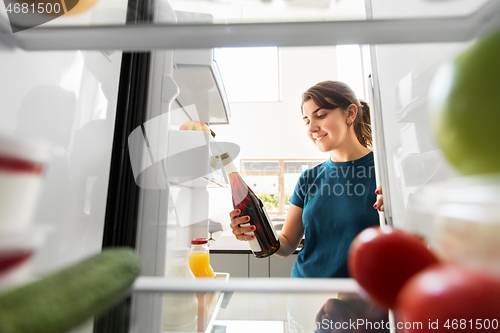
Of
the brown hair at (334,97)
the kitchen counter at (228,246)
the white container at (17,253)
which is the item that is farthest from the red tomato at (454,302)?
the kitchen counter at (228,246)

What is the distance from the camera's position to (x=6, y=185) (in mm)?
111

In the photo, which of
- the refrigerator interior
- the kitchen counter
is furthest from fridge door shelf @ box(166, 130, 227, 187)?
the kitchen counter

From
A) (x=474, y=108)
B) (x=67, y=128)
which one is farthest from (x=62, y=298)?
(x=67, y=128)

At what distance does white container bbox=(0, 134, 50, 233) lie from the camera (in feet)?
0.34

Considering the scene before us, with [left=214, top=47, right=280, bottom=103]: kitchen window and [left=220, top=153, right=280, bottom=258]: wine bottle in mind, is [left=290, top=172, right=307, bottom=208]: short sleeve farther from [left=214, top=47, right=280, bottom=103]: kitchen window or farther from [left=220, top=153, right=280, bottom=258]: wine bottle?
[left=214, top=47, right=280, bottom=103]: kitchen window

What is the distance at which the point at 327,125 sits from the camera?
89 cm

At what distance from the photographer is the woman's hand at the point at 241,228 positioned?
2.05 feet

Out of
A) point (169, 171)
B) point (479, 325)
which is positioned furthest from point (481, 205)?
point (169, 171)

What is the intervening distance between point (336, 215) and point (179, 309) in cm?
51

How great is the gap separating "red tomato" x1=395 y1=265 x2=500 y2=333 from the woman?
1.91ft

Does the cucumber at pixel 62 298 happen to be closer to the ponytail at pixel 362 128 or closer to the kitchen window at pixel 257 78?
the ponytail at pixel 362 128

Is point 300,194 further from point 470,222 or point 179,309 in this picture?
point 470,222

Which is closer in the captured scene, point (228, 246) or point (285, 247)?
point (285, 247)

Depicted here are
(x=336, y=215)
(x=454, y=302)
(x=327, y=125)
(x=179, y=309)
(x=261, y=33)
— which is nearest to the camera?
(x=454, y=302)
